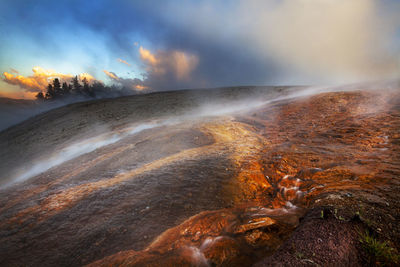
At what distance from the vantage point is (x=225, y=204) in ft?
10.7

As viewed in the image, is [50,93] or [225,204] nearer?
[225,204]

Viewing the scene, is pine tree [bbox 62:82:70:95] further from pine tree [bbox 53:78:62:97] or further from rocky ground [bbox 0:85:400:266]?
rocky ground [bbox 0:85:400:266]

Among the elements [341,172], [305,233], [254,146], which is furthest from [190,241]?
[254,146]

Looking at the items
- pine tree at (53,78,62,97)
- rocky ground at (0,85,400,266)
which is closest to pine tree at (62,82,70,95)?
pine tree at (53,78,62,97)

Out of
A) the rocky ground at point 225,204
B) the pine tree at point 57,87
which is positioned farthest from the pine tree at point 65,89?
the rocky ground at point 225,204

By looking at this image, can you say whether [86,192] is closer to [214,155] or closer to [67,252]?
[67,252]

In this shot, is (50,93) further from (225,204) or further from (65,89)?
(225,204)

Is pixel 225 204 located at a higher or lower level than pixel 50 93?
lower

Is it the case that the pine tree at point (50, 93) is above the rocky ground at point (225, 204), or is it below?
above

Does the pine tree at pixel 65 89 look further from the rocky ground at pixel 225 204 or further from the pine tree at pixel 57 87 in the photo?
the rocky ground at pixel 225 204

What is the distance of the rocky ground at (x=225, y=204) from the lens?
1.94m

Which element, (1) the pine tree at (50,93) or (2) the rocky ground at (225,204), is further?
(1) the pine tree at (50,93)

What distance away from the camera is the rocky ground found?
6.36 ft

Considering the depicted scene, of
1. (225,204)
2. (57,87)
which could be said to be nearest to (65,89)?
(57,87)
